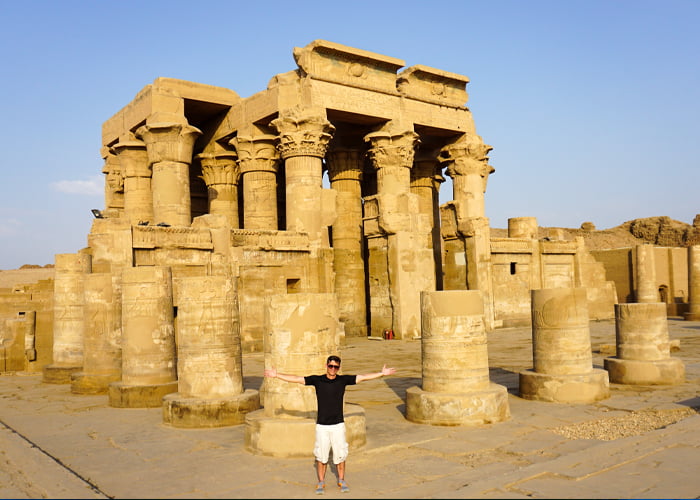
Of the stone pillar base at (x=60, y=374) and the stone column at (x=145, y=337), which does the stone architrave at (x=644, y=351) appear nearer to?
the stone column at (x=145, y=337)

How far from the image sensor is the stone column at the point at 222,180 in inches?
900

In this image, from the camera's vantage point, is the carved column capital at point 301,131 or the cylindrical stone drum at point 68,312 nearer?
the cylindrical stone drum at point 68,312

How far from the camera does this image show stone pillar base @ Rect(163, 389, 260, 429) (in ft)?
25.6

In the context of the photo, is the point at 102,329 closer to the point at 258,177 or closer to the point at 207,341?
the point at 207,341

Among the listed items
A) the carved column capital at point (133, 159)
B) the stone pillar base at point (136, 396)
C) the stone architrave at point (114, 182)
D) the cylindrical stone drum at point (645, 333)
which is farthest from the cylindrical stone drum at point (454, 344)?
the stone architrave at point (114, 182)

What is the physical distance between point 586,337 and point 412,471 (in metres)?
4.65

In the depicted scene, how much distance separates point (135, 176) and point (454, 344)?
16.5 meters

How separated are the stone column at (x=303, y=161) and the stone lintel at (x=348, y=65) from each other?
144 cm

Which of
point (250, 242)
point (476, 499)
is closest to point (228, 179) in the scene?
point (250, 242)

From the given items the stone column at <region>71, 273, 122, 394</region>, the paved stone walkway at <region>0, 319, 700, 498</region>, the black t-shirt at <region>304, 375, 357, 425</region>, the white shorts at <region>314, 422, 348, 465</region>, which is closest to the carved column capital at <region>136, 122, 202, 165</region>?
the stone column at <region>71, 273, 122, 394</region>

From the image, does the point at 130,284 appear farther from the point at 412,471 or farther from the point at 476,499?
the point at 476,499

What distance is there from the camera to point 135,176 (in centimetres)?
2145

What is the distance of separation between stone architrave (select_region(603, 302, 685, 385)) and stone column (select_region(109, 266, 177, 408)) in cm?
723

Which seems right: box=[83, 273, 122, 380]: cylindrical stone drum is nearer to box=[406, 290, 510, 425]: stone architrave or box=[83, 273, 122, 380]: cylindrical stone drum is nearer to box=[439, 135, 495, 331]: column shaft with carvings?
box=[406, 290, 510, 425]: stone architrave
